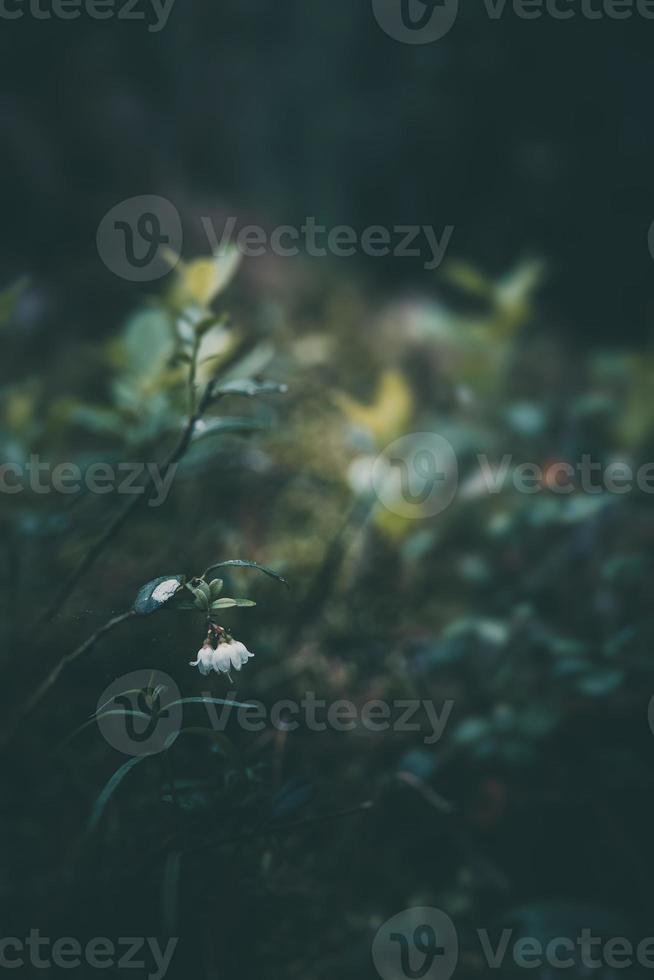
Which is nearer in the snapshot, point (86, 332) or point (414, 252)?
point (86, 332)

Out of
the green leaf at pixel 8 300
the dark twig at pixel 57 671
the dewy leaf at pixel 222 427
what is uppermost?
the green leaf at pixel 8 300

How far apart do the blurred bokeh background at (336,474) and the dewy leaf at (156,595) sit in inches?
7.0

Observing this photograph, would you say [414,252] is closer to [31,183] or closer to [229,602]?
[31,183]

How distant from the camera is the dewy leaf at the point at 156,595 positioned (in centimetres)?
62

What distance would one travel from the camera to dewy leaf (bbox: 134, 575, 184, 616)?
62 centimetres

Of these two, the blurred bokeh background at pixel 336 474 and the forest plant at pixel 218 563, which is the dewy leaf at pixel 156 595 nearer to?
the forest plant at pixel 218 563

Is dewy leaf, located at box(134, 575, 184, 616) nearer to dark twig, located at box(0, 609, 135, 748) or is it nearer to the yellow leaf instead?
dark twig, located at box(0, 609, 135, 748)

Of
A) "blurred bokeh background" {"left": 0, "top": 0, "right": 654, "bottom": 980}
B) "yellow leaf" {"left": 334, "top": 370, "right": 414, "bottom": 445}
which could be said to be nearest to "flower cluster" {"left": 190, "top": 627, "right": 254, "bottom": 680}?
"blurred bokeh background" {"left": 0, "top": 0, "right": 654, "bottom": 980}

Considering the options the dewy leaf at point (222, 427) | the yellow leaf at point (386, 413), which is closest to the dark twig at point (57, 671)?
the dewy leaf at point (222, 427)

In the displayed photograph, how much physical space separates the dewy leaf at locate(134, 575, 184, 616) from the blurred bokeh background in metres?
0.18

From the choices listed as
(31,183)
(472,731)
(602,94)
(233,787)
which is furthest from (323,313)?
(233,787)

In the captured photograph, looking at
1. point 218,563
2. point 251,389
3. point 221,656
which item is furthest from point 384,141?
point 221,656

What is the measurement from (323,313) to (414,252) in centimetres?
45

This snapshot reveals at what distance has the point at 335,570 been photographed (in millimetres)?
1303
